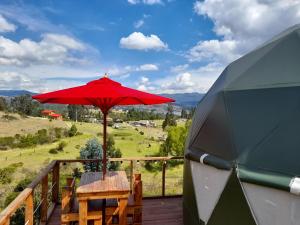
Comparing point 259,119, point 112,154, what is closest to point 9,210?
point 259,119

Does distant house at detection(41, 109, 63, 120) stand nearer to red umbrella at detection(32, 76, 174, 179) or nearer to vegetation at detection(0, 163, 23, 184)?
vegetation at detection(0, 163, 23, 184)

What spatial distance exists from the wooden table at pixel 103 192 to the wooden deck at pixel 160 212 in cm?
155

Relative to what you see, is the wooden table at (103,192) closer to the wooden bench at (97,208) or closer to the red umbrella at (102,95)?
the wooden bench at (97,208)

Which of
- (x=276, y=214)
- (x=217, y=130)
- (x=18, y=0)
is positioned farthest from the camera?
(x=18, y=0)

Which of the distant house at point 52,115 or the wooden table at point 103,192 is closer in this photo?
the wooden table at point 103,192

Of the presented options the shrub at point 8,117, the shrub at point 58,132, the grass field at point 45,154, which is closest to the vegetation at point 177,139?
the grass field at point 45,154

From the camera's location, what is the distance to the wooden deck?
252 inches

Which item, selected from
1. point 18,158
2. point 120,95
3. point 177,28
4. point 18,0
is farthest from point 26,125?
point 120,95

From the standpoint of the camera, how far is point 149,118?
388 ft

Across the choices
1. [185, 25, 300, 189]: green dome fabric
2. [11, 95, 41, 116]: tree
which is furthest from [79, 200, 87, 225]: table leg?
[11, 95, 41, 116]: tree

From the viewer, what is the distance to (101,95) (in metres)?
4.34

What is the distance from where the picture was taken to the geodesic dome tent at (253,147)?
369cm

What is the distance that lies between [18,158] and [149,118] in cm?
7778

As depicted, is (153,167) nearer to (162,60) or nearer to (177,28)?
(162,60)
